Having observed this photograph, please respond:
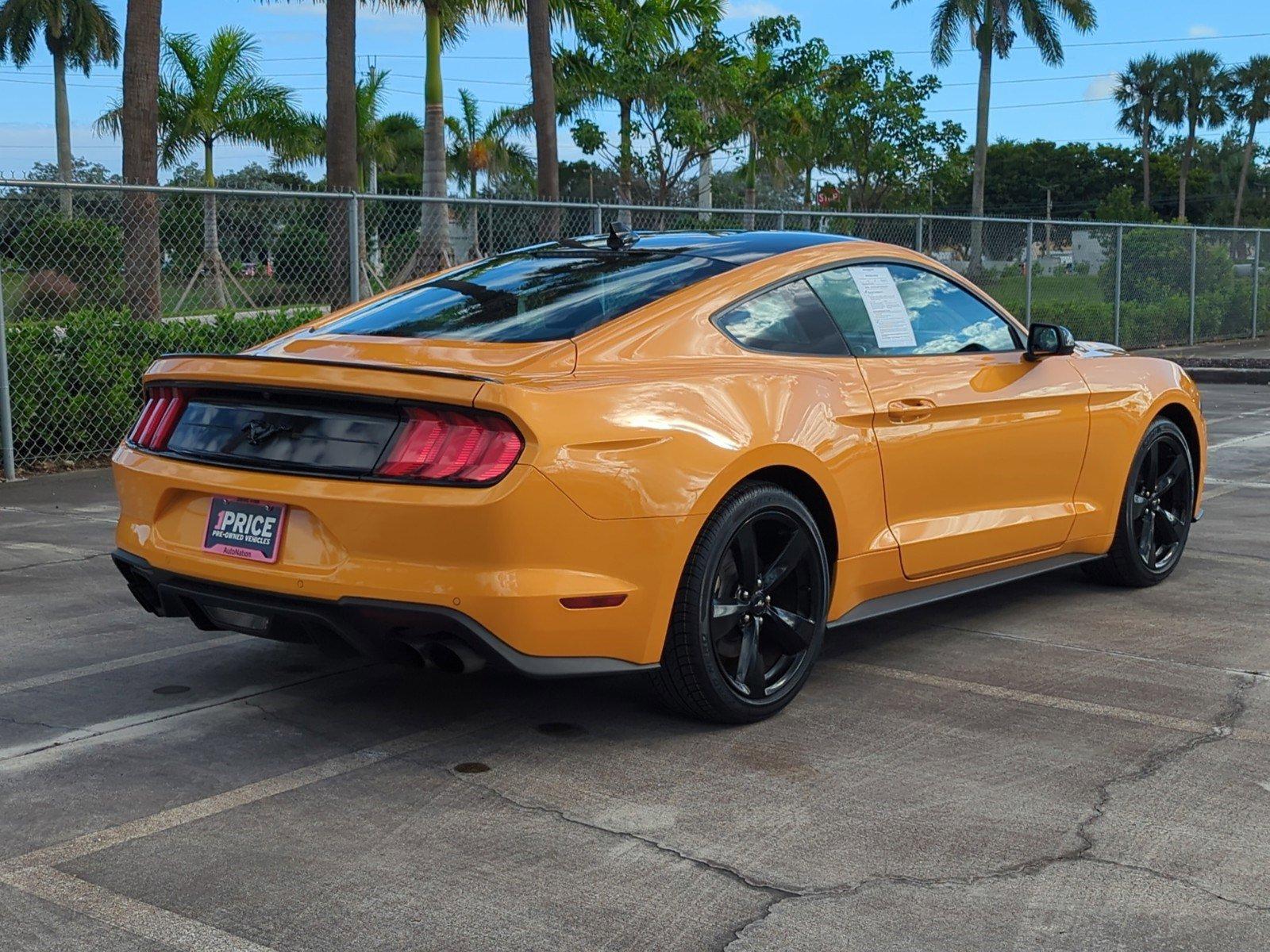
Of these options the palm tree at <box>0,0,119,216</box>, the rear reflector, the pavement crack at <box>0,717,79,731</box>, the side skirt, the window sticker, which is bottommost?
the pavement crack at <box>0,717,79,731</box>

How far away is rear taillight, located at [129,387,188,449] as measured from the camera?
4.63 m

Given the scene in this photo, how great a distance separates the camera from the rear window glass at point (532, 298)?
4.77 metres

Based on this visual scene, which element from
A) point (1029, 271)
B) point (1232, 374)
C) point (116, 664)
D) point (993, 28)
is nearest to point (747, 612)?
point (116, 664)

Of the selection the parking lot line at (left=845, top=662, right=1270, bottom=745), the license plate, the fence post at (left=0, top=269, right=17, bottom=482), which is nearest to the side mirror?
the parking lot line at (left=845, top=662, right=1270, bottom=745)

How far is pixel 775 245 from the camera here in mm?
5309

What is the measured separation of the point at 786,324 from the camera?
5.02 metres

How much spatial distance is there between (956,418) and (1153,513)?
177 cm

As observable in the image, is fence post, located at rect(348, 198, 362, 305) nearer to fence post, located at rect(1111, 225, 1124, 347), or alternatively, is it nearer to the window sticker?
the window sticker

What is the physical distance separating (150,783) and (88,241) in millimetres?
7296

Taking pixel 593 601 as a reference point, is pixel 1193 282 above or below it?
above

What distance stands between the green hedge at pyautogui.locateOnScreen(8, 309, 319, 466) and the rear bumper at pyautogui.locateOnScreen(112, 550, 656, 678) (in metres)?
5.80

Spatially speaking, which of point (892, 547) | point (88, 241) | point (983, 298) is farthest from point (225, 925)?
point (88, 241)

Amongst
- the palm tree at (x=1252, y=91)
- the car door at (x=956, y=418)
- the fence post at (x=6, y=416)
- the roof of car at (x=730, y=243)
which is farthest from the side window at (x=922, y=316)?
the palm tree at (x=1252, y=91)

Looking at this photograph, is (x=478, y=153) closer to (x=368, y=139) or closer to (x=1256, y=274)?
(x=368, y=139)
